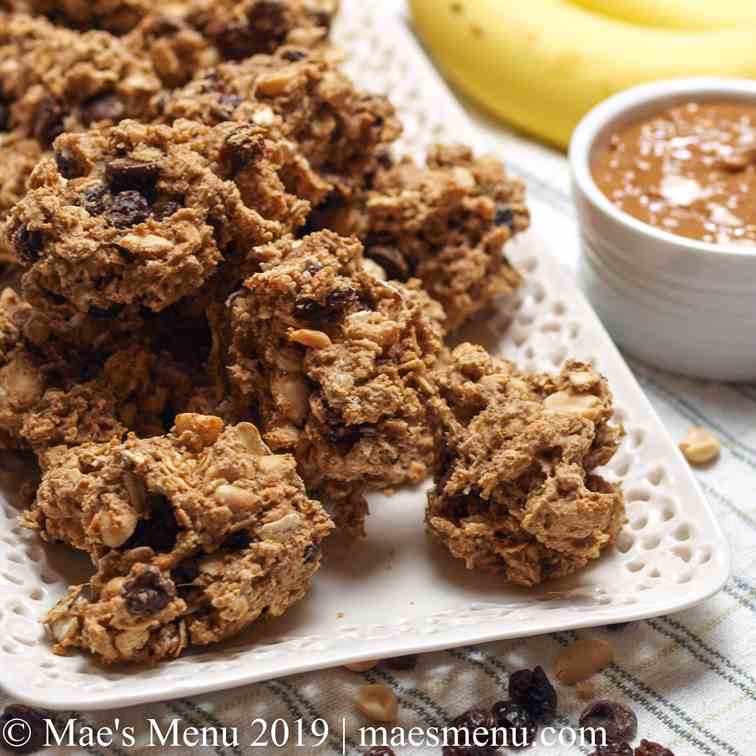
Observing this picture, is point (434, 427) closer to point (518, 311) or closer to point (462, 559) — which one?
point (462, 559)

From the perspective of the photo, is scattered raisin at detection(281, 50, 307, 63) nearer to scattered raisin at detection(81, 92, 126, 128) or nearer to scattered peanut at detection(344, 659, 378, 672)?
scattered raisin at detection(81, 92, 126, 128)

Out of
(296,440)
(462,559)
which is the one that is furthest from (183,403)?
(462,559)

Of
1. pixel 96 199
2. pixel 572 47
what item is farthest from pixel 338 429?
pixel 572 47

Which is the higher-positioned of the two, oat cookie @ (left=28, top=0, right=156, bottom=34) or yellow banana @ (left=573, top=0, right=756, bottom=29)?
yellow banana @ (left=573, top=0, right=756, bottom=29)

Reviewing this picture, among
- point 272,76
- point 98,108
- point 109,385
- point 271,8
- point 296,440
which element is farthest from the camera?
→ point 271,8

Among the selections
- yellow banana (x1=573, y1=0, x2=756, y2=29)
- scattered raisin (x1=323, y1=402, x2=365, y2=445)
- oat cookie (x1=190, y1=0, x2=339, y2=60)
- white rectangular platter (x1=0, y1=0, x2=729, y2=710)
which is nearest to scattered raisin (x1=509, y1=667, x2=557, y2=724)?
white rectangular platter (x1=0, y1=0, x2=729, y2=710)

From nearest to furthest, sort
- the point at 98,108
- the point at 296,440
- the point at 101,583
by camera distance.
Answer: the point at 101,583
the point at 296,440
the point at 98,108
